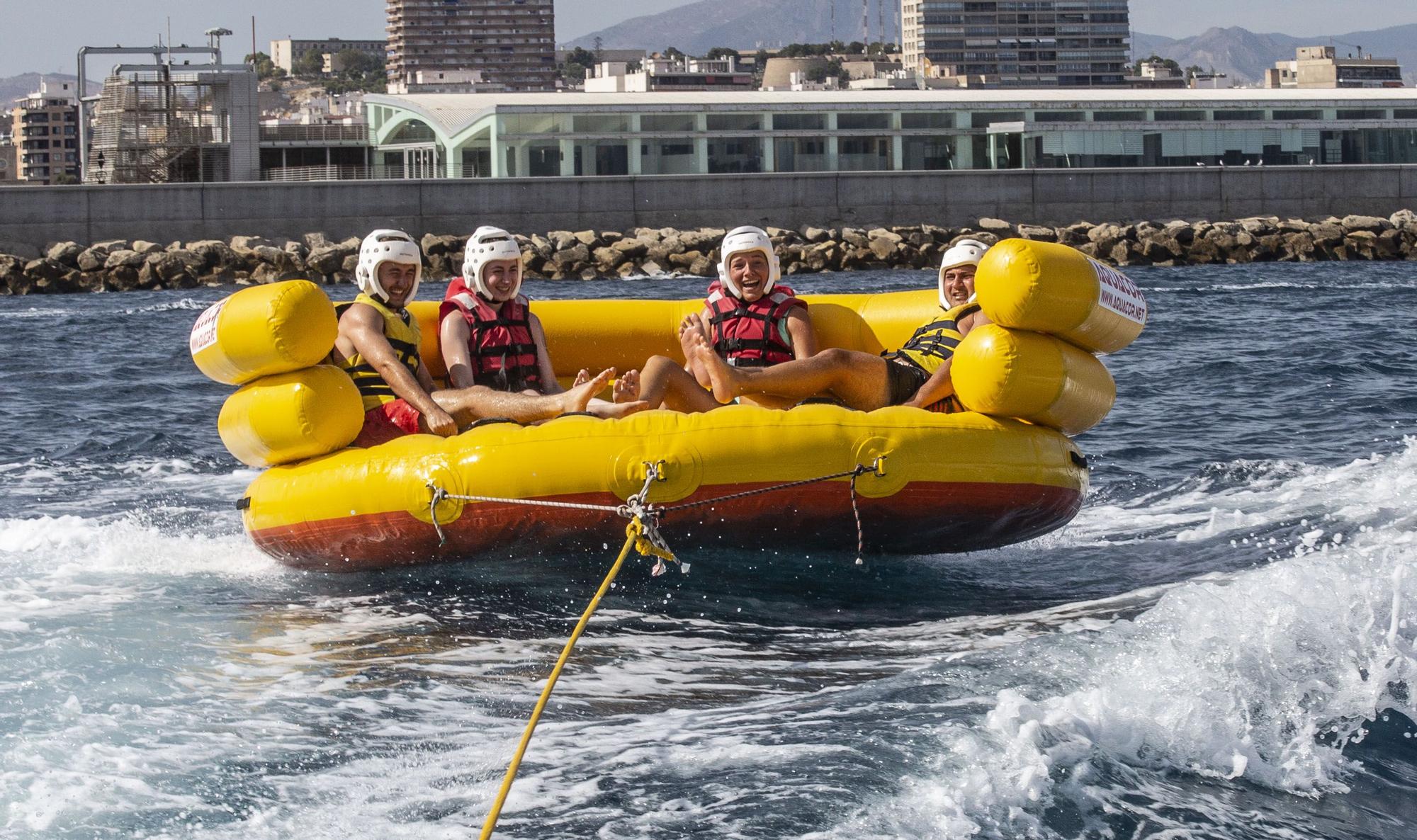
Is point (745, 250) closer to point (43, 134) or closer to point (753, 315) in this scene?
point (753, 315)

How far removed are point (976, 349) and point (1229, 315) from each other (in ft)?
38.3

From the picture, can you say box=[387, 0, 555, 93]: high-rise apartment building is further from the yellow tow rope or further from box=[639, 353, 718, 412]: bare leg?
the yellow tow rope

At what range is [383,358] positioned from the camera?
5.91 metres

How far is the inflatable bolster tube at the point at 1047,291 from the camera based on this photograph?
551cm

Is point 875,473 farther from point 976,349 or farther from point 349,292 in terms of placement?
point 349,292

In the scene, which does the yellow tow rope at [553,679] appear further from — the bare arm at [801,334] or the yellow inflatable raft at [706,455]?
the bare arm at [801,334]

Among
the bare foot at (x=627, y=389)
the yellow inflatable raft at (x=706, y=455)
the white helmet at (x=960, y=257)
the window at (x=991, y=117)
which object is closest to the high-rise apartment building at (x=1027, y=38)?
the window at (x=991, y=117)

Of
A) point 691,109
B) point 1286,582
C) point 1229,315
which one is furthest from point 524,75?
point 1286,582

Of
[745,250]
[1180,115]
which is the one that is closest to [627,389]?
[745,250]

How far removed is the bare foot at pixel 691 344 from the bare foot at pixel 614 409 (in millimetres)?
329

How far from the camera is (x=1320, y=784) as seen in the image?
366 centimetres

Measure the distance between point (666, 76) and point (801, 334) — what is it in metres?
83.0

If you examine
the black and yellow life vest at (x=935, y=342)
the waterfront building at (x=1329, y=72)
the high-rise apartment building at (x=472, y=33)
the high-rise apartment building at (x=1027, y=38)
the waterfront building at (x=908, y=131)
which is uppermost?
the high-rise apartment building at (x=472, y=33)

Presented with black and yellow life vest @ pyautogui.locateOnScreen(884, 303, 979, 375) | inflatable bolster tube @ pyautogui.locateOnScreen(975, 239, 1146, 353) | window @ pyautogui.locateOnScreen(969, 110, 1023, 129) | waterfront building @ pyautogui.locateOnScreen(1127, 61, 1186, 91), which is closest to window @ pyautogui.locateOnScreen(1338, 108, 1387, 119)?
window @ pyautogui.locateOnScreen(969, 110, 1023, 129)
